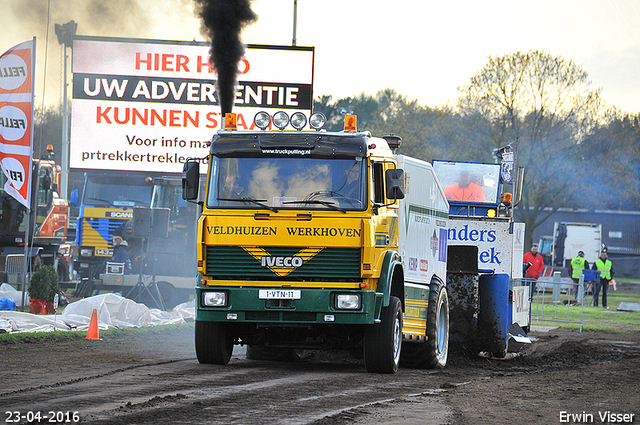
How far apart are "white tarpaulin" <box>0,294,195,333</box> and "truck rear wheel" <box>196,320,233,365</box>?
16.6 feet

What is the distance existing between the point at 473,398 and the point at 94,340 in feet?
26.1

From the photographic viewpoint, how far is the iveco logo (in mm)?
10953

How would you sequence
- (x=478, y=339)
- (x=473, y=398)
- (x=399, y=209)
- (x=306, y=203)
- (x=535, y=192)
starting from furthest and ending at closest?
(x=535, y=192) < (x=478, y=339) < (x=399, y=209) < (x=306, y=203) < (x=473, y=398)

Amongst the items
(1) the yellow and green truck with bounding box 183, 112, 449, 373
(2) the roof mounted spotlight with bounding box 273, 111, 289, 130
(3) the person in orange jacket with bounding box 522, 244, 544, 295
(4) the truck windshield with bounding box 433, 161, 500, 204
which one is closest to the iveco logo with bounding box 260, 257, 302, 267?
(1) the yellow and green truck with bounding box 183, 112, 449, 373

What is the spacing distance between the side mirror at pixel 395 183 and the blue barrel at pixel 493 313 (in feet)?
14.7

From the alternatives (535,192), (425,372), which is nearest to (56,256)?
(425,372)

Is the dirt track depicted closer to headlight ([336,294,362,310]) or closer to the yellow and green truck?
the yellow and green truck

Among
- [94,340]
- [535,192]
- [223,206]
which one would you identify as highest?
[535,192]

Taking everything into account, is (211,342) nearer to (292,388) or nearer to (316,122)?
(292,388)

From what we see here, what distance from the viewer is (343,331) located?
11.7 metres

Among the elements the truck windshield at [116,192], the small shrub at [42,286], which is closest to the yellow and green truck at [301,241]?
the small shrub at [42,286]

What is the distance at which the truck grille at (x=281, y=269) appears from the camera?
429 inches

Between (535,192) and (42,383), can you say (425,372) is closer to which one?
(42,383)

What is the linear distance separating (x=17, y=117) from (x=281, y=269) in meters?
9.27
